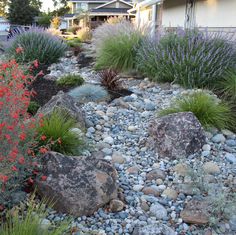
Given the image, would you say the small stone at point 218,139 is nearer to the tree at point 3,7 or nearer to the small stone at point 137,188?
the small stone at point 137,188

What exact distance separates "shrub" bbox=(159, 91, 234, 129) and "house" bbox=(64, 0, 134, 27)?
29.9 m

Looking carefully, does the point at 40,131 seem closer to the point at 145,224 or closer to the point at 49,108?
the point at 49,108

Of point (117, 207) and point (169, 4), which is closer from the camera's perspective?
point (117, 207)

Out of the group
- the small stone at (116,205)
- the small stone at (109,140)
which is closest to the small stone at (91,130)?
the small stone at (109,140)

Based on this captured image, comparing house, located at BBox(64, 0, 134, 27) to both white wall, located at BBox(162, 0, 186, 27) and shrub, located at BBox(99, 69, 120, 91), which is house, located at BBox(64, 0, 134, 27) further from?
shrub, located at BBox(99, 69, 120, 91)

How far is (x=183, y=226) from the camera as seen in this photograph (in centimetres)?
316

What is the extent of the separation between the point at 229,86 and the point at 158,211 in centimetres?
372

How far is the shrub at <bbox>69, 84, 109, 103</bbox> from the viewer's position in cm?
637

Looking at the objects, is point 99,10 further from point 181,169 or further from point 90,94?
point 181,169

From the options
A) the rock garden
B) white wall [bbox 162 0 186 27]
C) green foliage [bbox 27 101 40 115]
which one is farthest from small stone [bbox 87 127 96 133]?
white wall [bbox 162 0 186 27]

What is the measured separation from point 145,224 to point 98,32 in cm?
827

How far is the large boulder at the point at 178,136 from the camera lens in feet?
14.1

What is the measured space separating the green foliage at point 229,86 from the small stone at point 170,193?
2.58 metres

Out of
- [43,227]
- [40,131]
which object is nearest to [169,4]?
[40,131]
